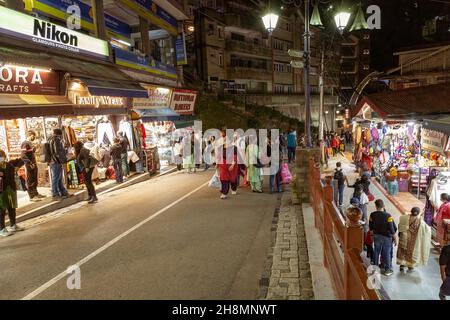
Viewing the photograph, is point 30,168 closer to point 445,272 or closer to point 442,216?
point 445,272

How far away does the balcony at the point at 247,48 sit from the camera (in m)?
40.2

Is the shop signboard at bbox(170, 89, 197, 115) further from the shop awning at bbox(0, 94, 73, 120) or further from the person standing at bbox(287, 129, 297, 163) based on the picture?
the shop awning at bbox(0, 94, 73, 120)

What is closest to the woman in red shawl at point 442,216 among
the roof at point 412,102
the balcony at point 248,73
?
the roof at point 412,102

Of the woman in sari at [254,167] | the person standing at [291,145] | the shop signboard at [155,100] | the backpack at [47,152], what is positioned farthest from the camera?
the person standing at [291,145]

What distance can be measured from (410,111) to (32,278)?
11827mm

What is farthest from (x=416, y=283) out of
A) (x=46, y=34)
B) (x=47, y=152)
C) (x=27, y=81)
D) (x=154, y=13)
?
(x=154, y=13)

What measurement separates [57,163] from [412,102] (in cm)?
1235

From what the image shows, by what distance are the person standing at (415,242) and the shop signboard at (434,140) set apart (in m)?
3.30

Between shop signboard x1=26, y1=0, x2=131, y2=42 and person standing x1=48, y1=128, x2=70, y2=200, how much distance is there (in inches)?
199

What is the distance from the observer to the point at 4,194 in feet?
27.1

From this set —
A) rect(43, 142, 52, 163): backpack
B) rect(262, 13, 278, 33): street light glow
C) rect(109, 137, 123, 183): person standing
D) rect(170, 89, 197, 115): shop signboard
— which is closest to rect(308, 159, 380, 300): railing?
rect(262, 13, 278, 33): street light glow

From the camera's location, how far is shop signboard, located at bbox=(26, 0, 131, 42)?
13.1 meters

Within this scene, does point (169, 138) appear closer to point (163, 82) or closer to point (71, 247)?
point (163, 82)

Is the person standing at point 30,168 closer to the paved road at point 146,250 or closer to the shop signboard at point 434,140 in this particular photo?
the paved road at point 146,250
